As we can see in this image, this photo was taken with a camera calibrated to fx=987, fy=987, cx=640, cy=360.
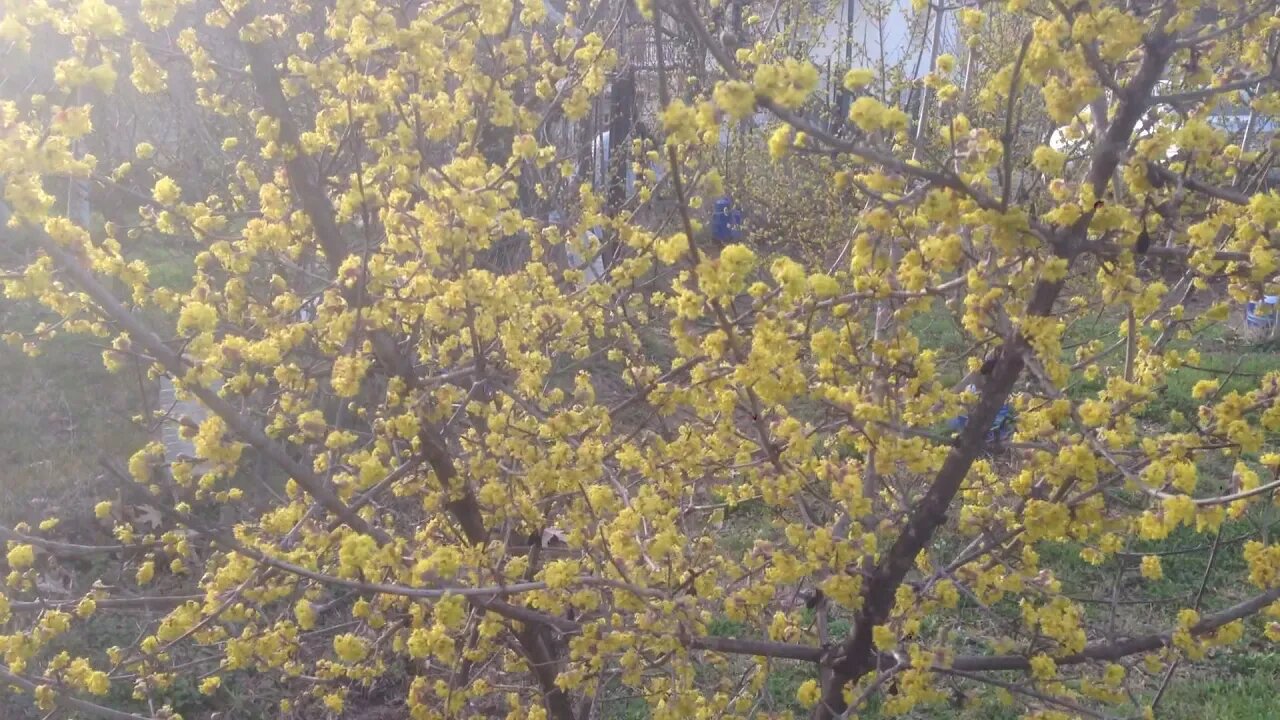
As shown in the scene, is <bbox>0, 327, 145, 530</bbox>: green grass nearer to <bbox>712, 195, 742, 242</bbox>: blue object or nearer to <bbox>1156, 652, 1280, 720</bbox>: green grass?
<bbox>1156, 652, 1280, 720</bbox>: green grass

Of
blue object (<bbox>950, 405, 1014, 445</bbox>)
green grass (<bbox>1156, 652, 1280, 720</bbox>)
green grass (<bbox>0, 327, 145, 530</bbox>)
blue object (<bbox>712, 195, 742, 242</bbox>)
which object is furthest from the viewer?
blue object (<bbox>712, 195, 742, 242</bbox>)

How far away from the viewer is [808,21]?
8641 millimetres

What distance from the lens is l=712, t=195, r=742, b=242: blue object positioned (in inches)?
408

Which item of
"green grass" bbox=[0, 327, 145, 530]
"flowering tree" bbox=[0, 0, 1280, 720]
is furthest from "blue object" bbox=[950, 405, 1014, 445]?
"green grass" bbox=[0, 327, 145, 530]

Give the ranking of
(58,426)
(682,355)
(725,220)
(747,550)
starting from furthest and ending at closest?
1. (725,220)
2. (58,426)
3. (747,550)
4. (682,355)

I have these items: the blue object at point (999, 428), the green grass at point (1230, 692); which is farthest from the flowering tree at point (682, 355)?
the green grass at point (1230, 692)

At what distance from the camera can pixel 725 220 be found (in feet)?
35.9

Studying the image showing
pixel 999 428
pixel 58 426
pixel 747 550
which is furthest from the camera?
pixel 58 426

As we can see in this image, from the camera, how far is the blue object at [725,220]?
10355 millimetres

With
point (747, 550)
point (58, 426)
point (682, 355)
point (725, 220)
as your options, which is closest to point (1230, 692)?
point (747, 550)

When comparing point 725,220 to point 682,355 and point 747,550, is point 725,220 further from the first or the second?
point 682,355

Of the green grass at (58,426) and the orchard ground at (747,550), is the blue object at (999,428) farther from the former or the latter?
the green grass at (58,426)

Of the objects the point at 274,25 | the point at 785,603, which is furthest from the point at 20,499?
the point at 785,603

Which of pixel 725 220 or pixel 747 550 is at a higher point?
pixel 725 220
